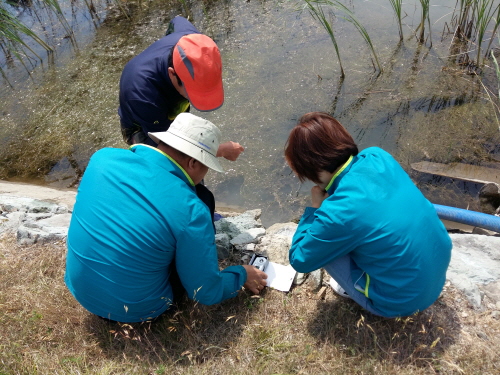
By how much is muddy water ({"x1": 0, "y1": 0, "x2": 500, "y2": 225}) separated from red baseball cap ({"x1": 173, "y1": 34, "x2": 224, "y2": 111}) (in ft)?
4.87

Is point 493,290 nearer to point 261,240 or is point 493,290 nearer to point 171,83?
point 261,240

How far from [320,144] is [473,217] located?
1482 mm

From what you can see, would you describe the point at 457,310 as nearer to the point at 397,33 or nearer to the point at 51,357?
the point at 51,357

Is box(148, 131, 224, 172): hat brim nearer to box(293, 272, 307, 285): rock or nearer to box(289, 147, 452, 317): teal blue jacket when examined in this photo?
box(289, 147, 452, 317): teal blue jacket

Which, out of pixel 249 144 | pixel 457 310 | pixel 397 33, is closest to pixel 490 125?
pixel 397 33

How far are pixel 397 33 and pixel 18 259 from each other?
4.66m

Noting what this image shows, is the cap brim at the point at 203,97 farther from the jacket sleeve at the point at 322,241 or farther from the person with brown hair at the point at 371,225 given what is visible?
the jacket sleeve at the point at 322,241

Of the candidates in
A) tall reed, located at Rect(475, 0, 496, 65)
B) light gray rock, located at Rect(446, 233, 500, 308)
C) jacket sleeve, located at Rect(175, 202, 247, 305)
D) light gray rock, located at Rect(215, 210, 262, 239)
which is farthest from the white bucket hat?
tall reed, located at Rect(475, 0, 496, 65)

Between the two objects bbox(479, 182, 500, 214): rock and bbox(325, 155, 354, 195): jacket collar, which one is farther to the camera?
bbox(479, 182, 500, 214): rock

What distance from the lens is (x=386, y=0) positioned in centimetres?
544

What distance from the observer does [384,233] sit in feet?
4.79

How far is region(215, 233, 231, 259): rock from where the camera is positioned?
233 centimetres

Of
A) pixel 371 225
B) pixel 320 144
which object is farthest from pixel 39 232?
pixel 371 225

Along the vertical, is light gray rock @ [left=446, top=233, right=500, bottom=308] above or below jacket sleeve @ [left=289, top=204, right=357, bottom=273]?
below
